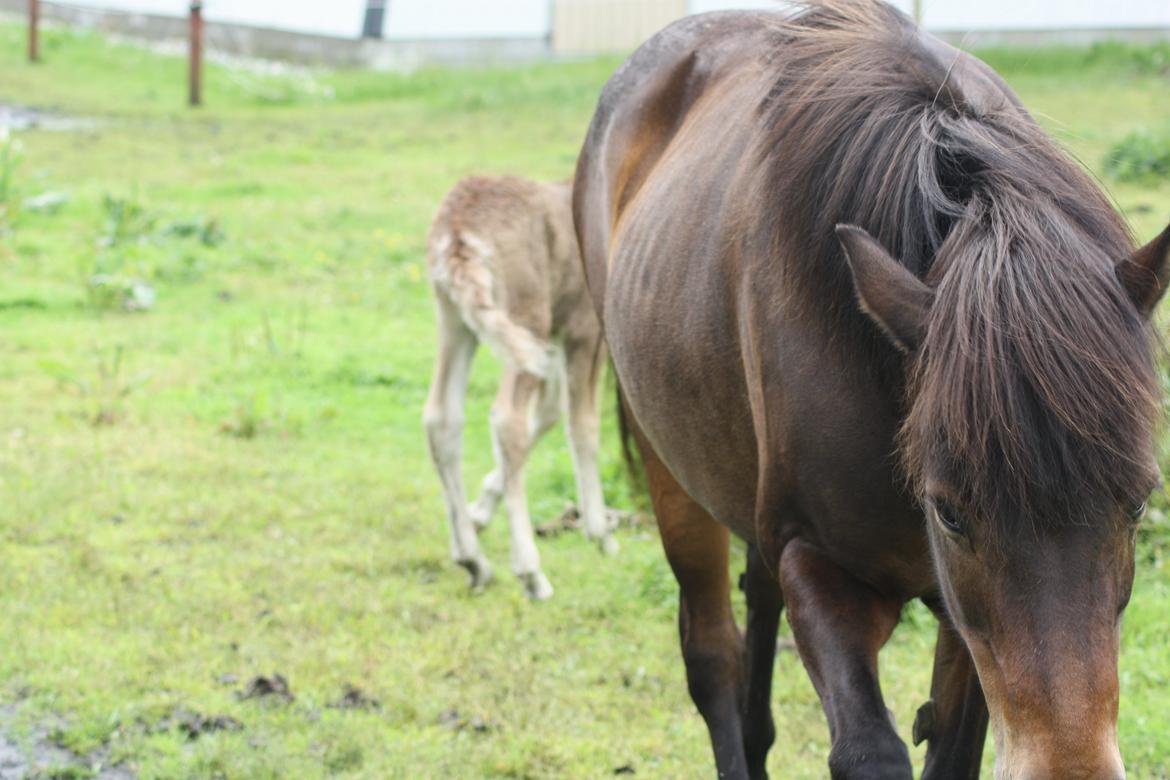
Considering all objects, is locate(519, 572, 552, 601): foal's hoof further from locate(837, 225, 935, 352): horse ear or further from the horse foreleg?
locate(837, 225, 935, 352): horse ear

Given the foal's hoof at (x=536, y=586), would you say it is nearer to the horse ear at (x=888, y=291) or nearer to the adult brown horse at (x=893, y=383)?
the adult brown horse at (x=893, y=383)

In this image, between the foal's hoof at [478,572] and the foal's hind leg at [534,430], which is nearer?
the foal's hoof at [478,572]

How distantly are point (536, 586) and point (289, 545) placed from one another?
3.52 ft

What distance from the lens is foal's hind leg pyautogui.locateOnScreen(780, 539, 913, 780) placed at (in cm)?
225

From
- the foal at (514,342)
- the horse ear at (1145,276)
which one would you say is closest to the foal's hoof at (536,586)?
the foal at (514,342)

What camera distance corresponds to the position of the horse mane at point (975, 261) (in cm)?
186

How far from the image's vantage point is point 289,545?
5.57 m

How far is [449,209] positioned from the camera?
18.8 ft

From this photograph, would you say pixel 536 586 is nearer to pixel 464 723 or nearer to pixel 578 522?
pixel 578 522

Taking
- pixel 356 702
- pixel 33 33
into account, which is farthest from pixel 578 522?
pixel 33 33

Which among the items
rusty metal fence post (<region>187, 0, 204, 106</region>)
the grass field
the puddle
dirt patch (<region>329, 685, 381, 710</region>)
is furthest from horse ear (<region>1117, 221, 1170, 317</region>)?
rusty metal fence post (<region>187, 0, 204, 106</region>)

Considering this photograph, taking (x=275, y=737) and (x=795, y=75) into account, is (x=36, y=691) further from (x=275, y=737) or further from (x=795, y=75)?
(x=795, y=75)

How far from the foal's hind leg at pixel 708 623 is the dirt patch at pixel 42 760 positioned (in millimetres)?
1567

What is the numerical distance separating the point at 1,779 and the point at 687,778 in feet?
6.03
